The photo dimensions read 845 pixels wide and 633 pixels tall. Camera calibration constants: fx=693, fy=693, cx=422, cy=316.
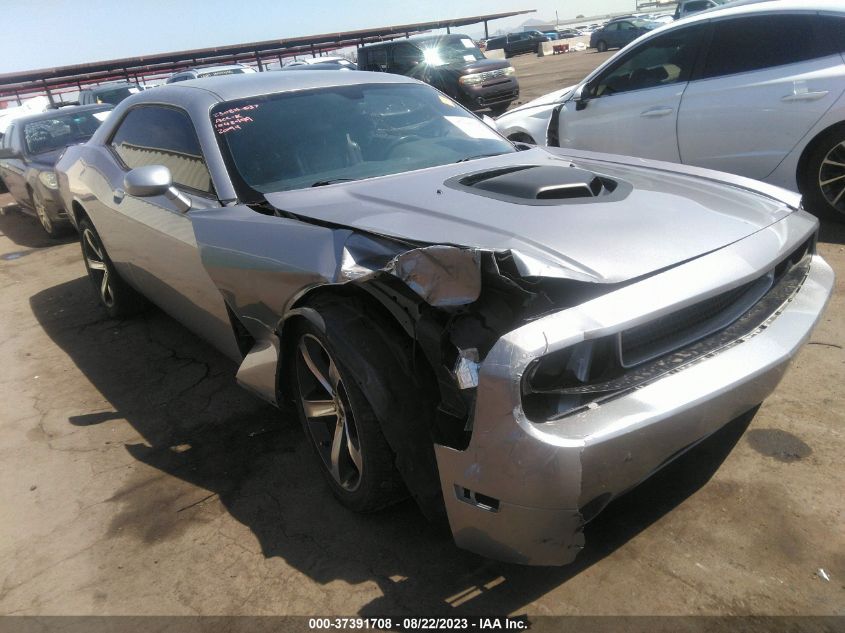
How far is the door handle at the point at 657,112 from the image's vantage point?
560cm

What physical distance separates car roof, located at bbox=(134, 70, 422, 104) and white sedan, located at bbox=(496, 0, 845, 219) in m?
2.60

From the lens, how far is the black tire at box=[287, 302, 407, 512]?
2.37 metres

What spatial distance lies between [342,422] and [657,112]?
4303mm

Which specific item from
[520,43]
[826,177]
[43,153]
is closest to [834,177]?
[826,177]

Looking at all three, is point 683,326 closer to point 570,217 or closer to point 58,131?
point 570,217

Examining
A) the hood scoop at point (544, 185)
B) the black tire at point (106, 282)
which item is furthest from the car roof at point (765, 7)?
the black tire at point (106, 282)

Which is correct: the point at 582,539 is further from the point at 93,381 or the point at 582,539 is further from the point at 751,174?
the point at 751,174

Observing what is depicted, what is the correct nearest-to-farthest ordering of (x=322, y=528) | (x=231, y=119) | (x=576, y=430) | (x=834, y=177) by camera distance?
1. (x=576, y=430)
2. (x=322, y=528)
3. (x=231, y=119)
4. (x=834, y=177)

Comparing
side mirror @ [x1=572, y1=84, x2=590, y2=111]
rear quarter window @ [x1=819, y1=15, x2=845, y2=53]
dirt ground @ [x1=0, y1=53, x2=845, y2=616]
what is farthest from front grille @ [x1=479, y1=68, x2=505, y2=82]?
dirt ground @ [x1=0, y1=53, x2=845, y2=616]

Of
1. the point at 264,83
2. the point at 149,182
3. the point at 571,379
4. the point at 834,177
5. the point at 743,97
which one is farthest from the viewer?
the point at 743,97

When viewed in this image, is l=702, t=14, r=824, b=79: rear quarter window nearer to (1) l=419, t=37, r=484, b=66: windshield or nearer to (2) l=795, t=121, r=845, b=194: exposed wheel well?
(2) l=795, t=121, r=845, b=194: exposed wheel well

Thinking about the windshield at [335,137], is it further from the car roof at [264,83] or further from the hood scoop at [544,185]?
the hood scoop at [544,185]

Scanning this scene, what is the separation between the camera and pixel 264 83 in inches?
143

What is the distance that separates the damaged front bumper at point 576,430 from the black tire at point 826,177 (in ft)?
11.1
